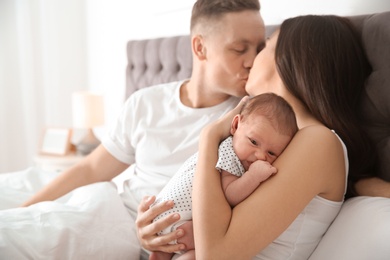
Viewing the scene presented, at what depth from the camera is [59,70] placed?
4.06 m

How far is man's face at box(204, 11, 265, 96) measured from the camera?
1557 millimetres

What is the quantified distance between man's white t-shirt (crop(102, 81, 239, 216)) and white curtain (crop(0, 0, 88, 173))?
2.50 metres

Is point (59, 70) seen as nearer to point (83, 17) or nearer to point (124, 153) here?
point (83, 17)

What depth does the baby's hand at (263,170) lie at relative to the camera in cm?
98

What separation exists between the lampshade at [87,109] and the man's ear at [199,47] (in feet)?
5.65

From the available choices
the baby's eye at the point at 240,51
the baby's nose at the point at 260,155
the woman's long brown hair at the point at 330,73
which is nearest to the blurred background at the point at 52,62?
the baby's eye at the point at 240,51

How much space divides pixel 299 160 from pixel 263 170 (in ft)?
0.32

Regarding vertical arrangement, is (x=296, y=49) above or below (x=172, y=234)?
above

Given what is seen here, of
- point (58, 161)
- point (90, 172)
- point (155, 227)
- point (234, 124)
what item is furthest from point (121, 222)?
point (58, 161)

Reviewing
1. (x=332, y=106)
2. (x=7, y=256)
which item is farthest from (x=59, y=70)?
(x=332, y=106)

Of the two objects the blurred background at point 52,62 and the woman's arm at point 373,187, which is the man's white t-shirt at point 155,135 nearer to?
the woman's arm at point 373,187

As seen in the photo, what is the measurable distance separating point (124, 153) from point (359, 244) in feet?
3.82

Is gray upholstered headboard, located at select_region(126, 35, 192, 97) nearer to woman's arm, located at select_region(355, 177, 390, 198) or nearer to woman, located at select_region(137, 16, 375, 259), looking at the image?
woman, located at select_region(137, 16, 375, 259)

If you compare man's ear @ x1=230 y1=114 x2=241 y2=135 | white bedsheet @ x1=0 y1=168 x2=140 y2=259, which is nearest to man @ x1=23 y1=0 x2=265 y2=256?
white bedsheet @ x1=0 y1=168 x2=140 y2=259
